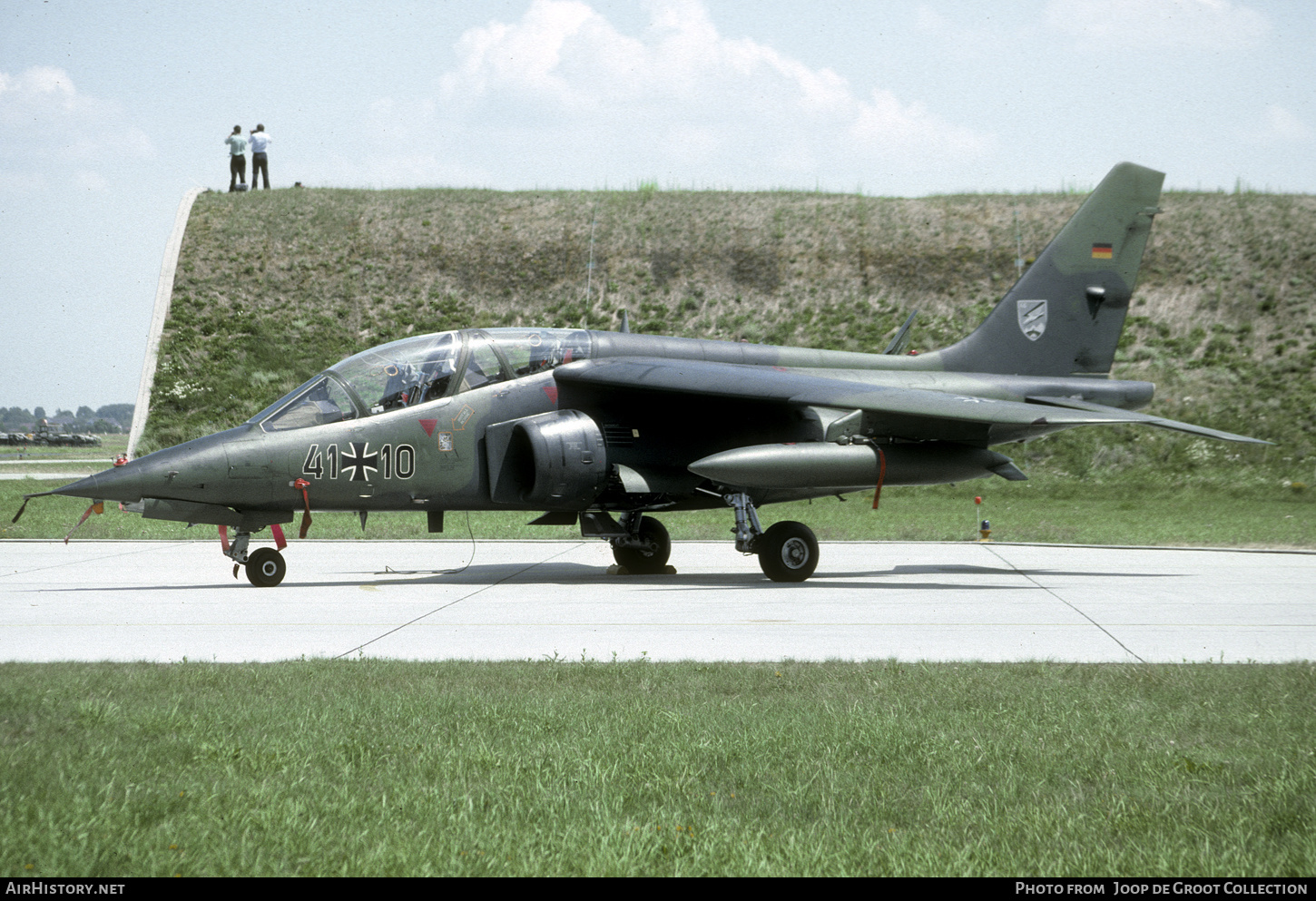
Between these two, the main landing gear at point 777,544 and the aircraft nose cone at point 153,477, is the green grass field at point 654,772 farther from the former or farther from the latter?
the main landing gear at point 777,544

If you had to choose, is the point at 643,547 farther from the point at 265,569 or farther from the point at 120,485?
the point at 120,485

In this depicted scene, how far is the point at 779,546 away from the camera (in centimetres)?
1304

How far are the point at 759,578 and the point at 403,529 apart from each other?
922 centimetres

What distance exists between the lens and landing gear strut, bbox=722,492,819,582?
512 inches

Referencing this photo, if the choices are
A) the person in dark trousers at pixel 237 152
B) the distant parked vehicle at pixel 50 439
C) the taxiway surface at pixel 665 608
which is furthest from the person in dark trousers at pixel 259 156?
the distant parked vehicle at pixel 50 439

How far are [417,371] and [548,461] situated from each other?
75.0 inches

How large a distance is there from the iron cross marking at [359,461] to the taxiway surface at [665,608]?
1301mm

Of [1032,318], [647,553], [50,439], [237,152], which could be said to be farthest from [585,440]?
[50,439]

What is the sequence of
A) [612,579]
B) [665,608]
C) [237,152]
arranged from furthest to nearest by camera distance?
1. [237,152]
2. [612,579]
3. [665,608]

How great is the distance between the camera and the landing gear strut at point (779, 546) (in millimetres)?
13008

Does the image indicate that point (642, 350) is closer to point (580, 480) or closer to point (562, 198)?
point (580, 480)

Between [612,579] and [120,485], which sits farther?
[612,579]

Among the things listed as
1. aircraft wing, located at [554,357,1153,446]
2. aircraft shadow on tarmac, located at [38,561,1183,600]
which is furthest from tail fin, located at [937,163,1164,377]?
aircraft shadow on tarmac, located at [38,561,1183,600]

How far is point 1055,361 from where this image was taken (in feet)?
52.9
